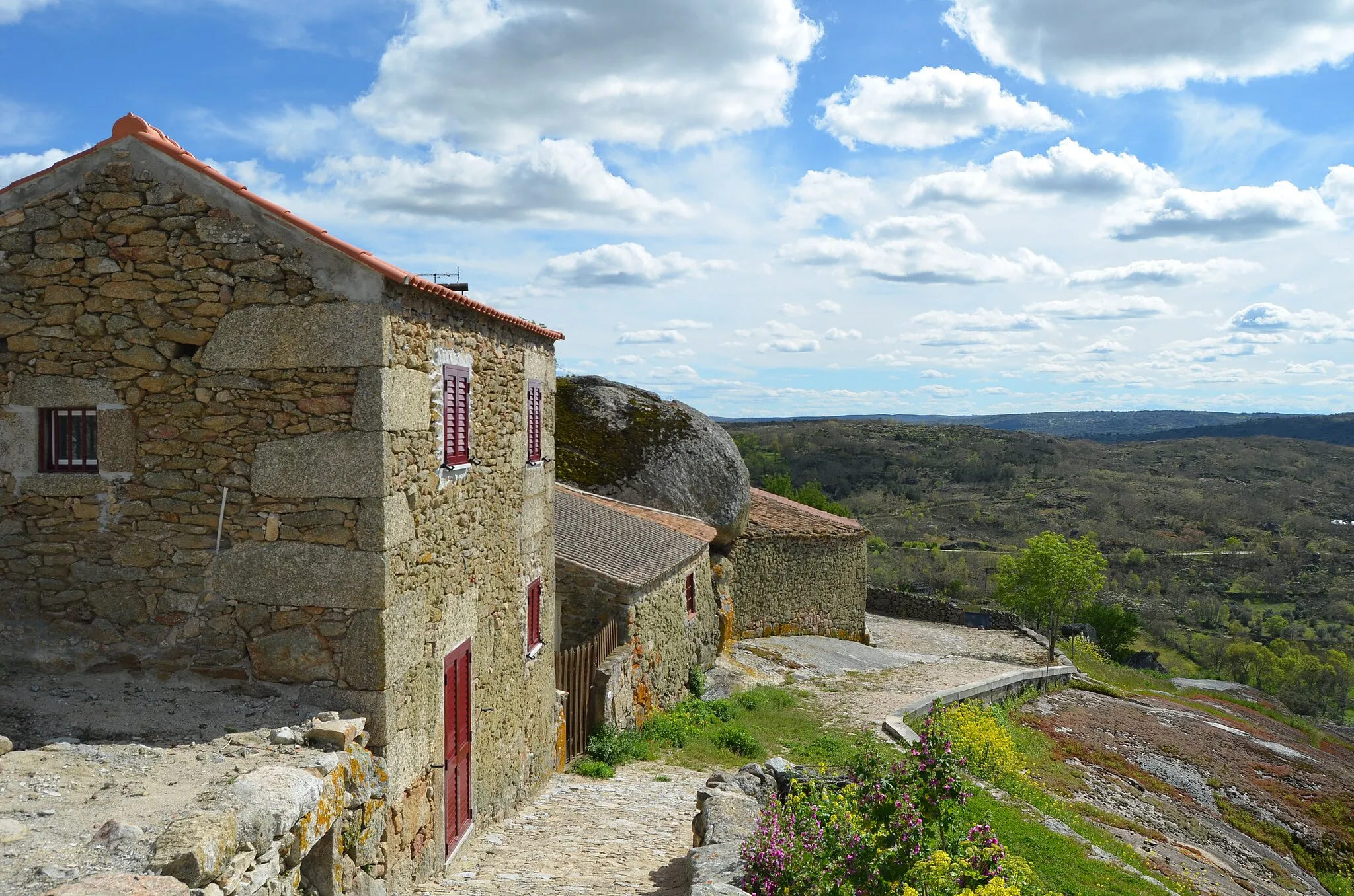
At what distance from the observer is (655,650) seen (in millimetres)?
15398

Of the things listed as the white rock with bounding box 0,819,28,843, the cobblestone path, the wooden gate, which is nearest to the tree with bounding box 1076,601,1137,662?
the wooden gate

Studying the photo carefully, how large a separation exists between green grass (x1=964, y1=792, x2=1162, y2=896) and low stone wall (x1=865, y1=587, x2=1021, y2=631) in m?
21.2

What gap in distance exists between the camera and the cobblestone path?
7.64 meters

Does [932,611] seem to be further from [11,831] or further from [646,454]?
[11,831]

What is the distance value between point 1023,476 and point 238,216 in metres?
81.6

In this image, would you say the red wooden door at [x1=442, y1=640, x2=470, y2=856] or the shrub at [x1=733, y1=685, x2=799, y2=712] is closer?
the red wooden door at [x1=442, y1=640, x2=470, y2=856]

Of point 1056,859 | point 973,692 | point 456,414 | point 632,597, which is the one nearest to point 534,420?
point 456,414

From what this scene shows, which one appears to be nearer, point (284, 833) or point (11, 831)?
point (11, 831)

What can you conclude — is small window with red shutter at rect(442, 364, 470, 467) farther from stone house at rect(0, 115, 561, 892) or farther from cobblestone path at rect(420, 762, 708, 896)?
cobblestone path at rect(420, 762, 708, 896)

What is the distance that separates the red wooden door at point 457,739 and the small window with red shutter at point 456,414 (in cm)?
171

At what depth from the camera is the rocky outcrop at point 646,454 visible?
20359mm

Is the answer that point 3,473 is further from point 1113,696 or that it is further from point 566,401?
point 1113,696

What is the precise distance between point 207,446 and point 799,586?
64.1ft

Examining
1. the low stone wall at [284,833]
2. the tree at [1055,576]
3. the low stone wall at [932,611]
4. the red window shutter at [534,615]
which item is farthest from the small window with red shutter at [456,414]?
the low stone wall at [932,611]
